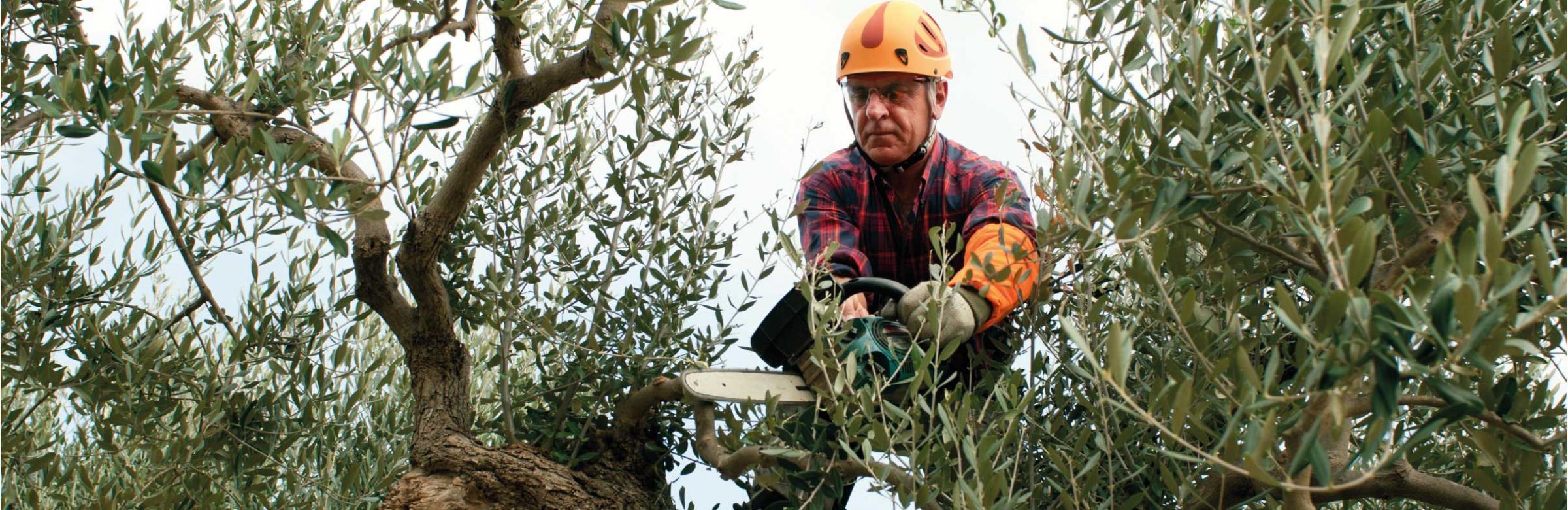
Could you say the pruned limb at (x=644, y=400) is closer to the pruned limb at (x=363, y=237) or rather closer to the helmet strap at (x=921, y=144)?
the pruned limb at (x=363, y=237)

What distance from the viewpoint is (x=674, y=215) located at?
4.54 metres

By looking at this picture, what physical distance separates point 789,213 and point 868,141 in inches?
18.7

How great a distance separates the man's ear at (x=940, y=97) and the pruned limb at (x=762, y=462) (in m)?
1.27

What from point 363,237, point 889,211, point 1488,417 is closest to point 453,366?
point 363,237

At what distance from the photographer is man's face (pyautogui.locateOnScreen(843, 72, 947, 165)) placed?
4102mm

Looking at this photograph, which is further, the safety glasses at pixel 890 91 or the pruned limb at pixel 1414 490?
the safety glasses at pixel 890 91

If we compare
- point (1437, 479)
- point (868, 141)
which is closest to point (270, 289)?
point (868, 141)

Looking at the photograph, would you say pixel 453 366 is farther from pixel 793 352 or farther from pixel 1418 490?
pixel 1418 490

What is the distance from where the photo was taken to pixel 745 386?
3771mm

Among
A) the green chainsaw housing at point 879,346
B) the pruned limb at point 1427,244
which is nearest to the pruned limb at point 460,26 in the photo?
the green chainsaw housing at point 879,346

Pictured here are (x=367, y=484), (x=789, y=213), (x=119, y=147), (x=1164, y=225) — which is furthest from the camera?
(x=367, y=484)

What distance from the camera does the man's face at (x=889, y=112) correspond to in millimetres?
4102

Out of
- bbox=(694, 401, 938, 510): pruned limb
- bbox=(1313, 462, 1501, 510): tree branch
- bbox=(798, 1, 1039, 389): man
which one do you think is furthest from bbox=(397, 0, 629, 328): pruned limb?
bbox=(1313, 462, 1501, 510): tree branch

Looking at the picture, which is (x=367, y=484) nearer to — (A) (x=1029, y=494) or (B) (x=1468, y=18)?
(A) (x=1029, y=494)
